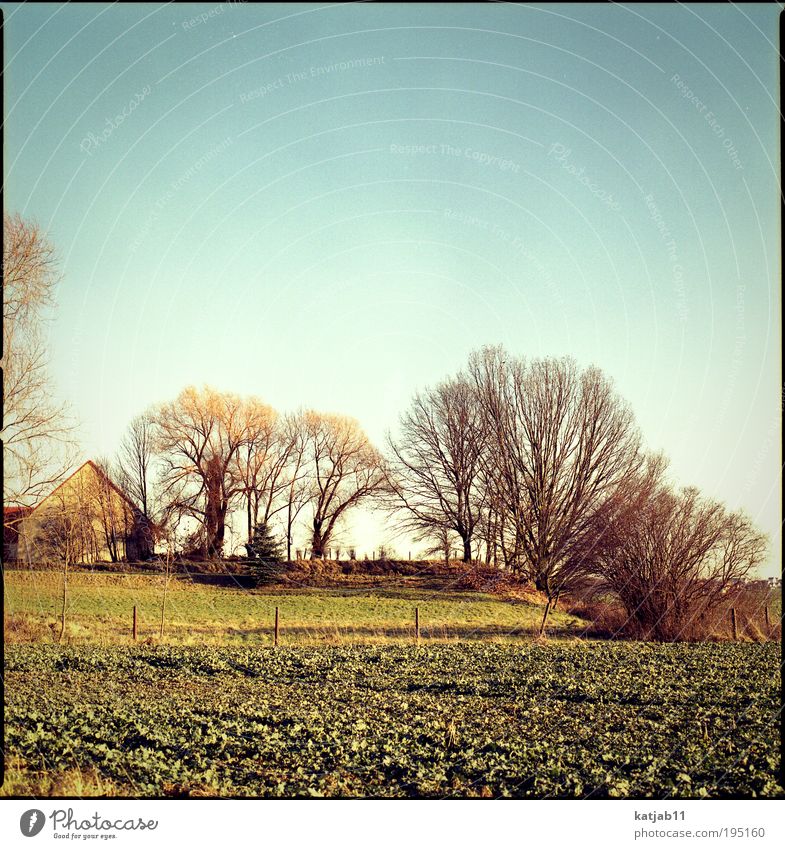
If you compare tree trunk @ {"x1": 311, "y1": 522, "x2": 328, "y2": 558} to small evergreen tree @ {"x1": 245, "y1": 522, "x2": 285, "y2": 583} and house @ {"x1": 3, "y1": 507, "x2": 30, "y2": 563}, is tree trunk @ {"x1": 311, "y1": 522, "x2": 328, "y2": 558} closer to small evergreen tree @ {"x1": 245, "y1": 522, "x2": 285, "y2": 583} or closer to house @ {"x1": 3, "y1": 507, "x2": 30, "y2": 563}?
small evergreen tree @ {"x1": 245, "y1": 522, "x2": 285, "y2": 583}

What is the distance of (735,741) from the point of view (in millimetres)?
10648

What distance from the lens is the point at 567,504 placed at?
2986 cm

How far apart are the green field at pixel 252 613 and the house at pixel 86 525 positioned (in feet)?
2.89

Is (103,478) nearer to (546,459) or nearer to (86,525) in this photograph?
(86,525)

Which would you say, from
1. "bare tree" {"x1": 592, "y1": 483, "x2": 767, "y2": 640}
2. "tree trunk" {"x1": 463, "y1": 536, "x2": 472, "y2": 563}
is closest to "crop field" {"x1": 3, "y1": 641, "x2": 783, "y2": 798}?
"bare tree" {"x1": 592, "y1": 483, "x2": 767, "y2": 640}

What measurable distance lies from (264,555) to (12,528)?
13.5 meters

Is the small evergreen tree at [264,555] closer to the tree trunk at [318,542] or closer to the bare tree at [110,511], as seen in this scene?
the tree trunk at [318,542]

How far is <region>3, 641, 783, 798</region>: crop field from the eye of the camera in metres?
9.37

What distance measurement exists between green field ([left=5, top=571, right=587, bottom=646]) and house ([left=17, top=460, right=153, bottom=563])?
88cm

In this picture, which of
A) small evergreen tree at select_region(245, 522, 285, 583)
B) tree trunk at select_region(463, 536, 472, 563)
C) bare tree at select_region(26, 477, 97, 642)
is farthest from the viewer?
tree trunk at select_region(463, 536, 472, 563)

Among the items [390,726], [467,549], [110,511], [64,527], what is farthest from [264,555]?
[390,726]

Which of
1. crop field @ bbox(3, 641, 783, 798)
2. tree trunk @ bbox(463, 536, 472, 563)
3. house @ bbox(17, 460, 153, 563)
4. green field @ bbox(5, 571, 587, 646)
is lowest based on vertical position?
green field @ bbox(5, 571, 587, 646)

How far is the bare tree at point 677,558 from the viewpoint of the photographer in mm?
22578

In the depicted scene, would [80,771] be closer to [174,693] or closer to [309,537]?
[174,693]
